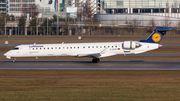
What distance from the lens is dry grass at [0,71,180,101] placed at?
19078 millimetres

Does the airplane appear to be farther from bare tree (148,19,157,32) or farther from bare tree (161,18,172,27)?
bare tree (161,18,172,27)

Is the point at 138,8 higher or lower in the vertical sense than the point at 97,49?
higher

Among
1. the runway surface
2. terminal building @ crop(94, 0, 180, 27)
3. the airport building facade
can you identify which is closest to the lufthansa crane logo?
the runway surface

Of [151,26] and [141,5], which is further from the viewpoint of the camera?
[141,5]

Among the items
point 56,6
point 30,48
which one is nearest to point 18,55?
point 30,48

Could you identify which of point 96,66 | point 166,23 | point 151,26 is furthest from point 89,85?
point 166,23

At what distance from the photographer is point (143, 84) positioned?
76.1ft

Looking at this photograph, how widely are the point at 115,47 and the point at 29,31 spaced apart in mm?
73026

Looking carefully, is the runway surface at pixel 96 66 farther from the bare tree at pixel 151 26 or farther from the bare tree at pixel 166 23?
the bare tree at pixel 166 23

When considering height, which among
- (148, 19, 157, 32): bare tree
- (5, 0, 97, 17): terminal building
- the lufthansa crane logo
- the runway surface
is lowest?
the runway surface

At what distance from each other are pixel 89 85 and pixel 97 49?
50.5ft

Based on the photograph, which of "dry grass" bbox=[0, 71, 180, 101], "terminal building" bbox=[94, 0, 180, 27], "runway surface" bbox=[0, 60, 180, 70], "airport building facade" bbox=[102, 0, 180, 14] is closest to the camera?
"dry grass" bbox=[0, 71, 180, 101]

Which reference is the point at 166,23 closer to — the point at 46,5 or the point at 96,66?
the point at 96,66

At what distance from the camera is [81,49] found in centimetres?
3812
